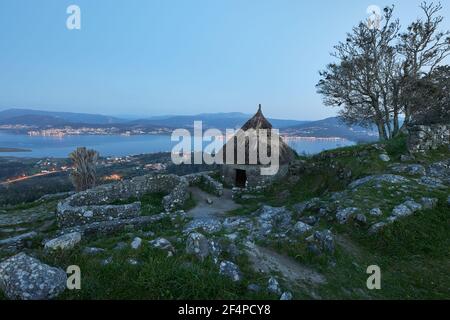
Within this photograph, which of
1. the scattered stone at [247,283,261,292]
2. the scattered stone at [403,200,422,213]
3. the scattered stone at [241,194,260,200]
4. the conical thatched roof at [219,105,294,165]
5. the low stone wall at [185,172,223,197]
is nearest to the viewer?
the scattered stone at [247,283,261,292]

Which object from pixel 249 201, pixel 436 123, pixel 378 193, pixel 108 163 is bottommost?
pixel 108 163

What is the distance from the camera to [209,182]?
63.6 ft

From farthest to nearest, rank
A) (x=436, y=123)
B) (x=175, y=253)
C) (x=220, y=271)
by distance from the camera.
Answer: (x=436, y=123), (x=175, y=253), (x=220, y=271)

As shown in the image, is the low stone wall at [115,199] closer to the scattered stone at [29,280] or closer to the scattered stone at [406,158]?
the scattered stone at [29,280]

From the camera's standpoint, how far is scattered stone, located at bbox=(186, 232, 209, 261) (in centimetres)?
630

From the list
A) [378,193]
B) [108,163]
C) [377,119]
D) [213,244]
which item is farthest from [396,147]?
[108,163]

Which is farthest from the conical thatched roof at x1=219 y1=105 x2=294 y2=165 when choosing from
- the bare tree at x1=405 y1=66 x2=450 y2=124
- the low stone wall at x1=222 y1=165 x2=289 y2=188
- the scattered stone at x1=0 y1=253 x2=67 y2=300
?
the scattered stone at x1=0 y1=253 x2=67 y2=300

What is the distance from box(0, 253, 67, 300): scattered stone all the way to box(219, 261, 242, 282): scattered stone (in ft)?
9.77

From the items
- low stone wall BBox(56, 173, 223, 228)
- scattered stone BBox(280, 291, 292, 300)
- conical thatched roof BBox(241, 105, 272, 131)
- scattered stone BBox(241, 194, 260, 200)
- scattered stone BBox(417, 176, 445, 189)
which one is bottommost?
scattered stone BBox(241, 194, 260, 200)

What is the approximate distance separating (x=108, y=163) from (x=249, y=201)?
11533cm

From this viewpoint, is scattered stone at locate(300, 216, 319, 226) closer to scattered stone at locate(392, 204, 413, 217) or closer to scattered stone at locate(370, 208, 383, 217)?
scattered stone at locate(370, 208, 383, 217)

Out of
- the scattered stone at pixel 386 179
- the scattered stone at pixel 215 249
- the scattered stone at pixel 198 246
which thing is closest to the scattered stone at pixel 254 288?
the scattered stone at pixel 215 249

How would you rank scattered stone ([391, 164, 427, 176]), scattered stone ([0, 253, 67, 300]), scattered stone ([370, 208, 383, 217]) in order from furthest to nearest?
scattered stone ([391, 164, 427, 176]), scattered stone ([370, 208, 383, 217]), scattered stone ([0, 253, 67, 300])
